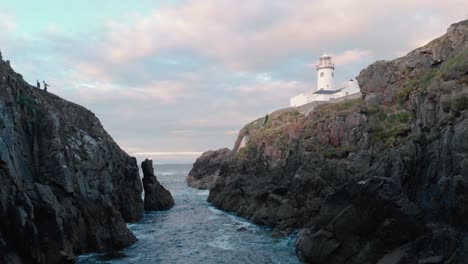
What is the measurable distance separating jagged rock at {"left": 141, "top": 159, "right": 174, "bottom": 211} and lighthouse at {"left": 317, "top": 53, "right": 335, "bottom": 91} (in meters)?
80.7

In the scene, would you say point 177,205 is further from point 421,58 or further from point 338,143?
point 421,58

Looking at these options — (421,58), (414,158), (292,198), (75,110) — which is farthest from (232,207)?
(414,158)

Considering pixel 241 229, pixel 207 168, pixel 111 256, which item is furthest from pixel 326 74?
pixel 111 256

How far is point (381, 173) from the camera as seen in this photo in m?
38.9

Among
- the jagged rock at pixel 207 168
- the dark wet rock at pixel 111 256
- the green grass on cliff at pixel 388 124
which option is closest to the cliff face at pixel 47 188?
the dark wet rock at pixel 111 256

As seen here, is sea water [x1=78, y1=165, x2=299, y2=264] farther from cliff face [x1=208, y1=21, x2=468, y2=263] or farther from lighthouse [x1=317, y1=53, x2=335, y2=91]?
lighthouse [x1=317, y1=53, x2=335, y2=91]

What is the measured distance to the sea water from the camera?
1480 inches

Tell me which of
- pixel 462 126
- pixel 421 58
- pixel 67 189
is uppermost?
pixel 421 58

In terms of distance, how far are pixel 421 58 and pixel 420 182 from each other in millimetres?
34685

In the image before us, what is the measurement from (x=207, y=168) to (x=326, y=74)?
5015 centimetres

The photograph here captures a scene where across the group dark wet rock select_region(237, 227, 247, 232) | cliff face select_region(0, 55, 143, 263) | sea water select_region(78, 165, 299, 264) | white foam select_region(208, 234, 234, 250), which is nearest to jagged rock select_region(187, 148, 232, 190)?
sea water select_region(78, 165, 299, 264)

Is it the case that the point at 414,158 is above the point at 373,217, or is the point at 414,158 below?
above

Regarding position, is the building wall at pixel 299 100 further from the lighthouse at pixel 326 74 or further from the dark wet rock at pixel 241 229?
the dark wet rock at pixel 241 229

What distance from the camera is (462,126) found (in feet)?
104
